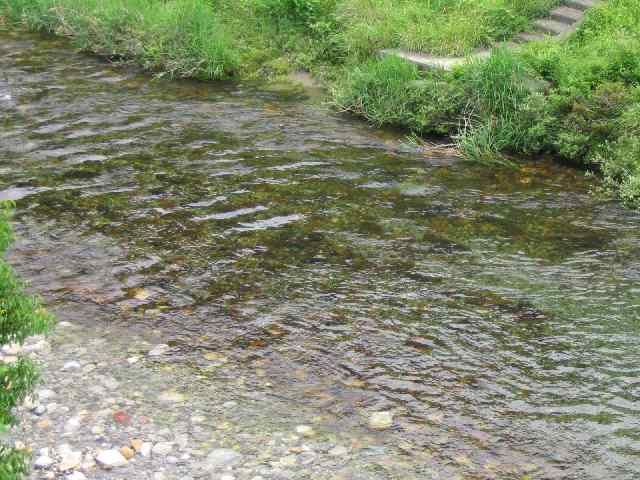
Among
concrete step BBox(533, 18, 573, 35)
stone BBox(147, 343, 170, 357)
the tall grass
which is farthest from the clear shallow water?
concrete step BBox(533, 18, 573, 35)

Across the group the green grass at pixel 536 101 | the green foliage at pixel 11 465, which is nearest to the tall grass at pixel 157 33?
the green grass at pixel 536 101

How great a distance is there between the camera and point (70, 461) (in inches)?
187

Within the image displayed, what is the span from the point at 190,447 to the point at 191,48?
9269mm

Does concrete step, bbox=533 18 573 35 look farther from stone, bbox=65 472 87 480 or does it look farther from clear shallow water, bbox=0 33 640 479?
stone, bbox=65 472 87 480

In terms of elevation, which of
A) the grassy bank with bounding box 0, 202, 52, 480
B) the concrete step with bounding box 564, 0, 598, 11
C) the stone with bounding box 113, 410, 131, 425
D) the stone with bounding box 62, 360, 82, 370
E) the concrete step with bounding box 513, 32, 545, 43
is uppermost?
the concrete step with bounding box 564, 0, 598, 11

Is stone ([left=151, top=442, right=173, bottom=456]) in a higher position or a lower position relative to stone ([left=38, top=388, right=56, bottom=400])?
lower

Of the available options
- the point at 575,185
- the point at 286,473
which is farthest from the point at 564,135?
the point at 286,473

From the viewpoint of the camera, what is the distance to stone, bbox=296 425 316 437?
16.8ft

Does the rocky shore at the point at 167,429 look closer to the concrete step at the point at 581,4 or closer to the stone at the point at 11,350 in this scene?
the stone at the point at 11,350

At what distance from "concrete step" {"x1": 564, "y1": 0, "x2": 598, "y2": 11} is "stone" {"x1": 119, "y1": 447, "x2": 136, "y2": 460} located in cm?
1038

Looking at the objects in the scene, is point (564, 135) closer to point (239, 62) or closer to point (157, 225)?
point (157, 225)

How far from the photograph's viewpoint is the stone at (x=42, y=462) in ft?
15.4

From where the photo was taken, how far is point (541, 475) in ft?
15.7

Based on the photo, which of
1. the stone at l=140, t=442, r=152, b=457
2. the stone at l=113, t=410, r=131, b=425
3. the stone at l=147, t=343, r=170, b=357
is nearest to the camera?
the stone at l=140, t=442, r=152, b=457
